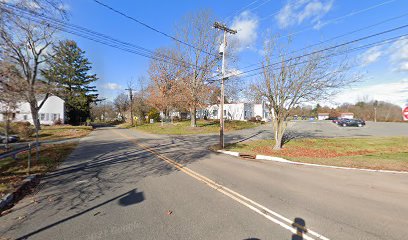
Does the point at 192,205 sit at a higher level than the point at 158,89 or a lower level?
lower

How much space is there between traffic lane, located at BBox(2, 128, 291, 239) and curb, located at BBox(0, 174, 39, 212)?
0.98ft

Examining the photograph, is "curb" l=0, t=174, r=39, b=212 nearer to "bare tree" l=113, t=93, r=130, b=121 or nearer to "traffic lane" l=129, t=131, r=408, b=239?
"traffic lane" l=129, t=131, r=408, b=239

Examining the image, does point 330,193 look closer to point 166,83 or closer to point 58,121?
point 166,83

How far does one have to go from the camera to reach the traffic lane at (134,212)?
353 centimetres

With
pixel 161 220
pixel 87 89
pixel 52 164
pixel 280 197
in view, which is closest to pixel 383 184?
pixel 280 197

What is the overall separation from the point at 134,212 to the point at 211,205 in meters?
1.75

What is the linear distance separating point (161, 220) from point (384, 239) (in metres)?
3.98

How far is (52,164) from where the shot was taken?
9102mm

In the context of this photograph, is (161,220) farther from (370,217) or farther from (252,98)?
(252,98)

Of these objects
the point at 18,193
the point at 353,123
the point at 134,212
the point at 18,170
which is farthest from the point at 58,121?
the point at 353,123

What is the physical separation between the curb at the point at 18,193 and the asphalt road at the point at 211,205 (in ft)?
0.84

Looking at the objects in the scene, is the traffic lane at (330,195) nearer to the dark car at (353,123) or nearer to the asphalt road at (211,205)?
the asphalt road at (211,205)

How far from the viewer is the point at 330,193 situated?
5414mm

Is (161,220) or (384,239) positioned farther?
(161,220)
